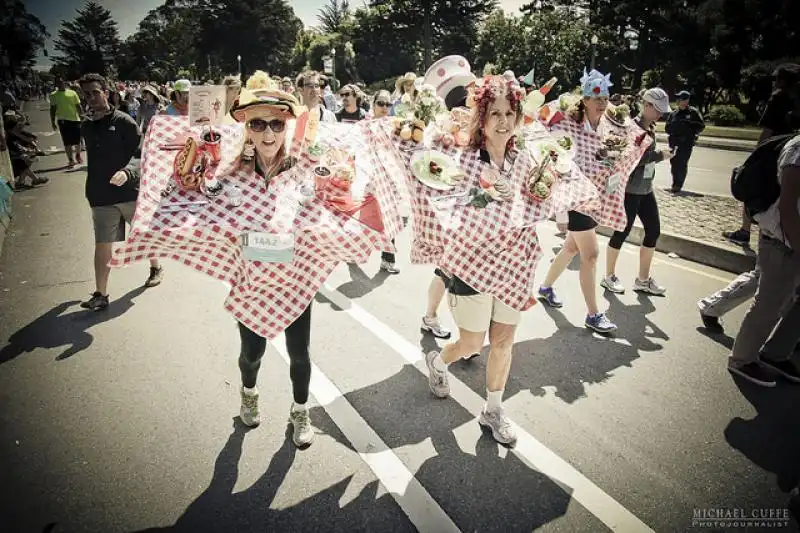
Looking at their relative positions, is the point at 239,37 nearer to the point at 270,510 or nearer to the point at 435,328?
the point at 435,328

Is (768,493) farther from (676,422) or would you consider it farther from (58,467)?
(58,467)

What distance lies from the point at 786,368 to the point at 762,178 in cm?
171

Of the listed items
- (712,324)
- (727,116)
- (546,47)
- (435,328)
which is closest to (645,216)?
(712,324)

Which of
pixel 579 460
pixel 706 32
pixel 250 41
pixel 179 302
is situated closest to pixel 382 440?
pixel 579 460

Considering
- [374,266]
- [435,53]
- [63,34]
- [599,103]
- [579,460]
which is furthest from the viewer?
[63,34]

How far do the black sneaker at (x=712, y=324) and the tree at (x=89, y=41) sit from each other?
356 feet

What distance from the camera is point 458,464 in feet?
9.36

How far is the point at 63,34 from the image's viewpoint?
3883 inches

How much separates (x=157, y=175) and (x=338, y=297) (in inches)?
118

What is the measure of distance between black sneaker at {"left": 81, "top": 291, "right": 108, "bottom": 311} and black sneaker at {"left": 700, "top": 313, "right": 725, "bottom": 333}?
20.7 ft

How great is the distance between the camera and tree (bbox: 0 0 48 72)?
4170 centimetres

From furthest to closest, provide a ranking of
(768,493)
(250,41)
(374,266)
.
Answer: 1. (250,41)
2. (374,266)
3. (768,493)

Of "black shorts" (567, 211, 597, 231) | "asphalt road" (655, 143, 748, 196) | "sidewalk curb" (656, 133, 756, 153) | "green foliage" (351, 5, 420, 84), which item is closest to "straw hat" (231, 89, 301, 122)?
"black shorts" (567, 211, 597, 231)

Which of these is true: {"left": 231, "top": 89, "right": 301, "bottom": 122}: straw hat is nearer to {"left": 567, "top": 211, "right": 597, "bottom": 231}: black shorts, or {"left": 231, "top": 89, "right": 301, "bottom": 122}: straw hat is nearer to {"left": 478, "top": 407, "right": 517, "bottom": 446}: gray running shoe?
{"left": 478, "top": 407, "right": 517, "bottom": 446}: gray running shoe
